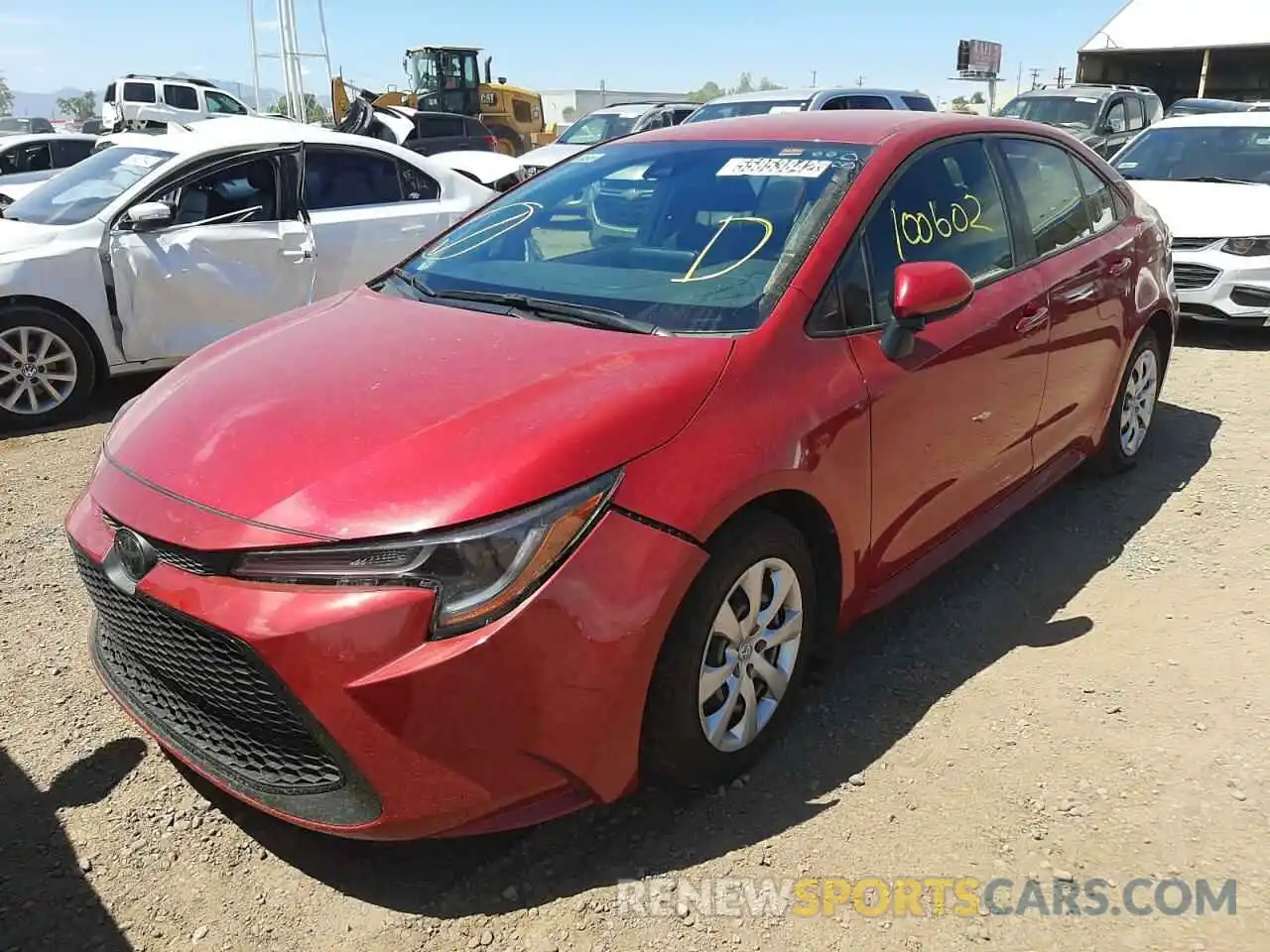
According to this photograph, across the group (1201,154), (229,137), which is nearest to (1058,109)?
(1201,154)

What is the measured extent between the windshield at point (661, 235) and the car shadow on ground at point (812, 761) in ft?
3.92

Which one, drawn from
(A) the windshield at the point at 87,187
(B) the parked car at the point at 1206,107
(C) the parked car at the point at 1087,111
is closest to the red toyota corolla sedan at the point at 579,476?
(A) the windshield at the point at 87,187

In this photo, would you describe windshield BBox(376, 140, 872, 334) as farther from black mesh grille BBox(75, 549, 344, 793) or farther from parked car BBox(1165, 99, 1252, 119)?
parked car BBox(1165, 99, 1252, 119)

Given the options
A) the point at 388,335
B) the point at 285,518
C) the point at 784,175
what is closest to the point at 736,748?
the point at 285,518

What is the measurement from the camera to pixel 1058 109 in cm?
1427

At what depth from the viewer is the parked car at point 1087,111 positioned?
13.6 meters

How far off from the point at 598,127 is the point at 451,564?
14813 mm

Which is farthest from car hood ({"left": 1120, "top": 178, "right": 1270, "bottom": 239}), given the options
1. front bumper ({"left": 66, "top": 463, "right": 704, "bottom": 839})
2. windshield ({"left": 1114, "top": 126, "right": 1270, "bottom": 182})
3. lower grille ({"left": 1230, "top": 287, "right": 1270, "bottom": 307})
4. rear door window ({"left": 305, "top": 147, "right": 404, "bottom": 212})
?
front bumper ({"left": 66, "top": 463, "right": 704, "bottom": 839})

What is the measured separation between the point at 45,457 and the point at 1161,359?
219 inches

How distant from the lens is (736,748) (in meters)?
2.55

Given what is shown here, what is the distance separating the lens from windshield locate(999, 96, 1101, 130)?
1398 cm

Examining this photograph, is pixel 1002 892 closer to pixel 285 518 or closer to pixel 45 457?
pixel 285 518

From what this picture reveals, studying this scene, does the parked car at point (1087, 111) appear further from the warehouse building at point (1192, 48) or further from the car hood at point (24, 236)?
the warehouse building at point (1192, 48)

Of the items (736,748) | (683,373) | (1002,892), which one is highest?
(683,373)
